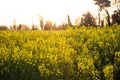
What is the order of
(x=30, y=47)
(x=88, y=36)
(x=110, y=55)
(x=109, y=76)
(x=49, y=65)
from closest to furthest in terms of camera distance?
(x=109, y=76)
(x=49, y=65)
(x=110, y=55)
(x=30, y=47)
(x=88, y=36)

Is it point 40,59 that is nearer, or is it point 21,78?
point 21,78

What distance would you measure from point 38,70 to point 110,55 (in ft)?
11.0

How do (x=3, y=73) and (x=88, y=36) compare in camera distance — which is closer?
(x=3, y=73)

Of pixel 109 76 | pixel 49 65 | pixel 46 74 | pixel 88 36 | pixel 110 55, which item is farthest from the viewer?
pixel 88 36

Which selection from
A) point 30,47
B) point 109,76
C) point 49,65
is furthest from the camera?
point 30,47

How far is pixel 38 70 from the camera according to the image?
1005cm

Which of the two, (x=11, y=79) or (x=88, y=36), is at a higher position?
(x=88, y=36)

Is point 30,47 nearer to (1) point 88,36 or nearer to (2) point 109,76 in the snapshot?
(1) point 88,36

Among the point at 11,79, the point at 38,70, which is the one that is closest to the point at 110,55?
the point at 38,70

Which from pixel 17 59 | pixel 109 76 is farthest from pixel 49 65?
pixel 109 76

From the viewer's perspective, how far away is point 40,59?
34.6ft

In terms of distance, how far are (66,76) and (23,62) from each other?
1.55 m

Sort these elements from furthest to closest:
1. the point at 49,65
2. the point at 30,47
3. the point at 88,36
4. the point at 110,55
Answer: the point at 88,36
the point at 30,47
the point at 110,55
the point at 49,65

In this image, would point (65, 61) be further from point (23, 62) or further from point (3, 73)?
point (3, 73)
